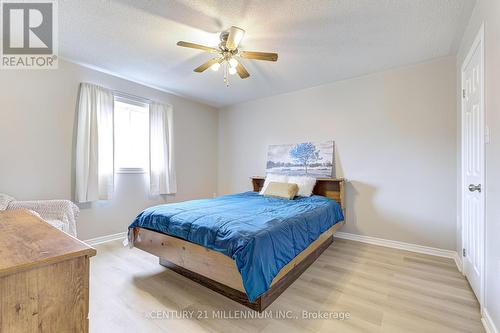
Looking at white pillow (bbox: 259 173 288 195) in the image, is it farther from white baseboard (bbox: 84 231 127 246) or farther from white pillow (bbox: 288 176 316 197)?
white baseboard (bbox: 84 231 127 246)

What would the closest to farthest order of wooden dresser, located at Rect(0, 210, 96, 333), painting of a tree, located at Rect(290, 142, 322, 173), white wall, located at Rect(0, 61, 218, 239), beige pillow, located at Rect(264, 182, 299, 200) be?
wooden dresser, located at Rect(0, 210, 96, 333)
white wall, located at Rect(0, 61, 218, 239)
beige pillow, located at Rect(264, 182, 299, 200)
painting of a tree, located at Rect(290, 142, 322, 173)

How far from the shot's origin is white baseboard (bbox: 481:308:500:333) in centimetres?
147

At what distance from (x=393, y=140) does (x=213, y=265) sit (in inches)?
114

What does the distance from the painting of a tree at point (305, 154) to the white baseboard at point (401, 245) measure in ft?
4.04

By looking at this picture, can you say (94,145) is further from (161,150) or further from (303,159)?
(303,159)

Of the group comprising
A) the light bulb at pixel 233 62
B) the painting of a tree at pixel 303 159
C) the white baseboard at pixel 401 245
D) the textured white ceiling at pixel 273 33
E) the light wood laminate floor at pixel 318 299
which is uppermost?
the textured white ceiling at pixel 273 33

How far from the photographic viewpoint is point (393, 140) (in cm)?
321

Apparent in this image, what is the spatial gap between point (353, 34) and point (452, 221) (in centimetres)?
252

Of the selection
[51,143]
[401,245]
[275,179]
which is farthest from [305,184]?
[51,143]

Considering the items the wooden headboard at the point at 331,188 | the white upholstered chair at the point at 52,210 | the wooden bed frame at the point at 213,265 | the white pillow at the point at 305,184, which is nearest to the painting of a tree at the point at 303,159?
the wooden headboard at the point at 331,188

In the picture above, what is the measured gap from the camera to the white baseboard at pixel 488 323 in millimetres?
1470

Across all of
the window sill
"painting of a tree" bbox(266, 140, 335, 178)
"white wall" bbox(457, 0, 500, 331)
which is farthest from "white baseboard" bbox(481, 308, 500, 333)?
the window sill

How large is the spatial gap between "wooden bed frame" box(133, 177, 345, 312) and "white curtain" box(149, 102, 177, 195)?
4.88 feet

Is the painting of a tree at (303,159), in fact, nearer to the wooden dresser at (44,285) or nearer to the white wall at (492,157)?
the white wall at (492,157)
